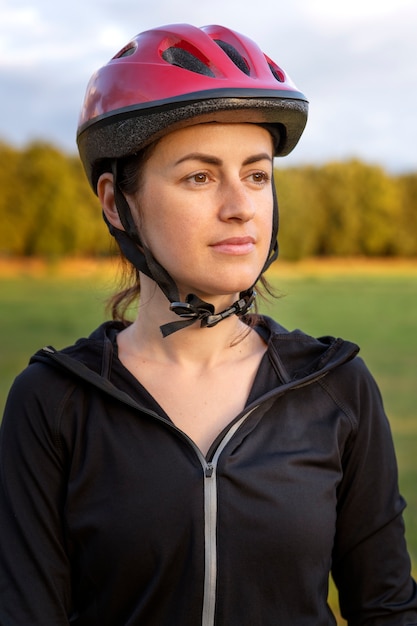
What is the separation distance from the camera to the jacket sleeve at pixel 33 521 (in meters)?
2.32

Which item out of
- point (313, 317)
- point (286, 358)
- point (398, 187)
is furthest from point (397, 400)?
point (398, 187)

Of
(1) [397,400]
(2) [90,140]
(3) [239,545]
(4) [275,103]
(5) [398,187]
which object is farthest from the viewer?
(5) [398,187]

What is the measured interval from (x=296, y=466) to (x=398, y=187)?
5430 centimetres

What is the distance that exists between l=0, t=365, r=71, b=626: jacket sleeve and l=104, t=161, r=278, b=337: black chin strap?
438 mm

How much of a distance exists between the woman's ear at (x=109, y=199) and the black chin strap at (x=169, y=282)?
0.03m

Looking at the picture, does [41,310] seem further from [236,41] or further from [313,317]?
[236,41]

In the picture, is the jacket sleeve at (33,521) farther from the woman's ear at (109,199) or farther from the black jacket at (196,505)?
the woman's ear at (109,199)

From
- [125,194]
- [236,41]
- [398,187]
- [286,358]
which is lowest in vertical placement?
[286,358]

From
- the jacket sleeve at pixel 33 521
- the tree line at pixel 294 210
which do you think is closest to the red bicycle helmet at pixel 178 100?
the jacket sleeve at pixel 33 521

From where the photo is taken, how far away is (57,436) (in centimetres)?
235

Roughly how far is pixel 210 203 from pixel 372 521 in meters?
1.05

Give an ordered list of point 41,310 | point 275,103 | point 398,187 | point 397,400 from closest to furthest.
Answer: point 275,103 → point 397,400 → point 41,310 → point 398,187

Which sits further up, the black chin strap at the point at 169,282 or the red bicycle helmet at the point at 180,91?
the red bicycle helmet at the point at 180,91

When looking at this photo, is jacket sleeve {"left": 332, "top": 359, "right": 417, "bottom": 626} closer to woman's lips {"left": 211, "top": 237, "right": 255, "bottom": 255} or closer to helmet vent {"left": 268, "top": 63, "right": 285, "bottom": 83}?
woman's lips {"left": 211, "top": 237, "right": 255, "bottom": 255}
